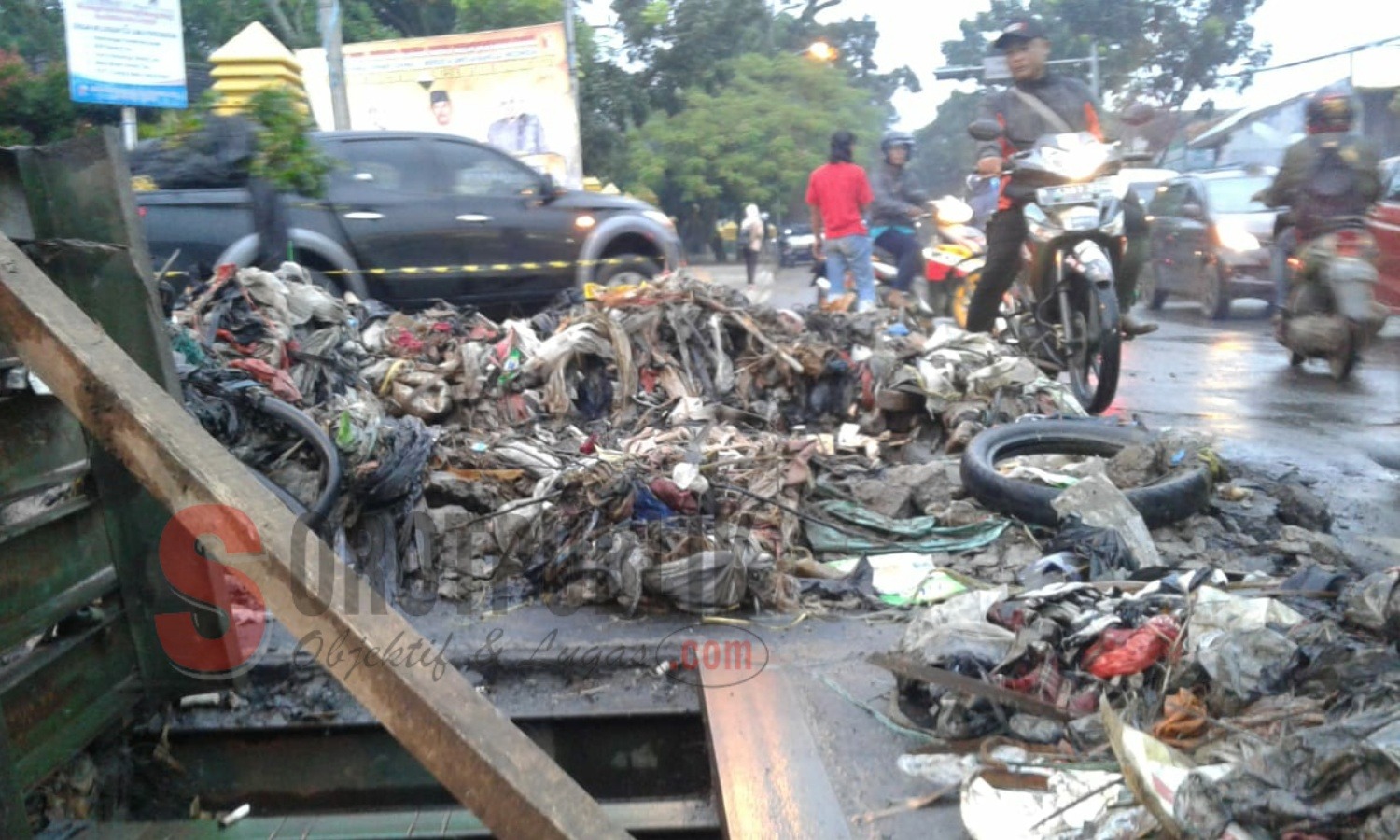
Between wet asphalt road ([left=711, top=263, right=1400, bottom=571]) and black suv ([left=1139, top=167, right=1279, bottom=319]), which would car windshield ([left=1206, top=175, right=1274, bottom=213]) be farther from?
wet asphalt road ([left=711, top=263, right=1400, bottom=571])

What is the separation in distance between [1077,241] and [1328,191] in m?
2.43

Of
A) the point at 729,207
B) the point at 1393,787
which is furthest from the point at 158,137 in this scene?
the point at 729,207

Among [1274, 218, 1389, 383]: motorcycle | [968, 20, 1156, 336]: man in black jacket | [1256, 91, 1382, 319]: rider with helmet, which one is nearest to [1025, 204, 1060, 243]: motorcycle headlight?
[968, 20, 1156, 336]: man in black jacket

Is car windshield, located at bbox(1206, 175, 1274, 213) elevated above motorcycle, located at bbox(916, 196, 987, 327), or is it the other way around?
car windshield, located at bbox(1206, 175, 1274, 213)

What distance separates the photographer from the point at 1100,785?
2.31 meters

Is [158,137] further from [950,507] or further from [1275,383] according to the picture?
[1275,383]

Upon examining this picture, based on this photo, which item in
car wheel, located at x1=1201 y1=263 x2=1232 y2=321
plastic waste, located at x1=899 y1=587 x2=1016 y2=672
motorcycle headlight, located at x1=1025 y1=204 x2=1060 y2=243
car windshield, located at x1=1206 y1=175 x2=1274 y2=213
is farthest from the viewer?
car windshield, located at x1=1206 y1=175 x2=1274 y2=213

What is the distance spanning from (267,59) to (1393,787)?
1315cm

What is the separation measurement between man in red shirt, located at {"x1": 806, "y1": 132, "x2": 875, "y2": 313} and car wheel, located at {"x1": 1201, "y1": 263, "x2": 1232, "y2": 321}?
185 inches

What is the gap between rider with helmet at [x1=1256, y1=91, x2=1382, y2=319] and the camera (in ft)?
23.3

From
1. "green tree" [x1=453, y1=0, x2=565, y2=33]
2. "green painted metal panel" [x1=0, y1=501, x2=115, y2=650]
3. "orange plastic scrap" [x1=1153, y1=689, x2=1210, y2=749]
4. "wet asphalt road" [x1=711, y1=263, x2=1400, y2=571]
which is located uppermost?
"green tree" [x1=453, y1=0, x2=565, y2=33]

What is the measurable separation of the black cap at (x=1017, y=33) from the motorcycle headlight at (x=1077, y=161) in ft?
2.46

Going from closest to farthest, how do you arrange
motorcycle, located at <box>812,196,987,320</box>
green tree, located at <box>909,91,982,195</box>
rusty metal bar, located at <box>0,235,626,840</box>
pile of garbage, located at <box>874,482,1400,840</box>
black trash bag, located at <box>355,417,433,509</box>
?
rusty metal bar, located at <box>0,235,626,840</box> → pile of garbage, located at <box>874,482,1400,840</box> → black trash bag, located at <box>355,417,433,509</box> → motorcycle, located at <box>812,196,987,320</box> → green tree, located at <box>909,91,982,195</box>

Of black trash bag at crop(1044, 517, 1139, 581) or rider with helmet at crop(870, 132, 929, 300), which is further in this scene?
rider with helmet at crop(870, 132, 929, 300)
